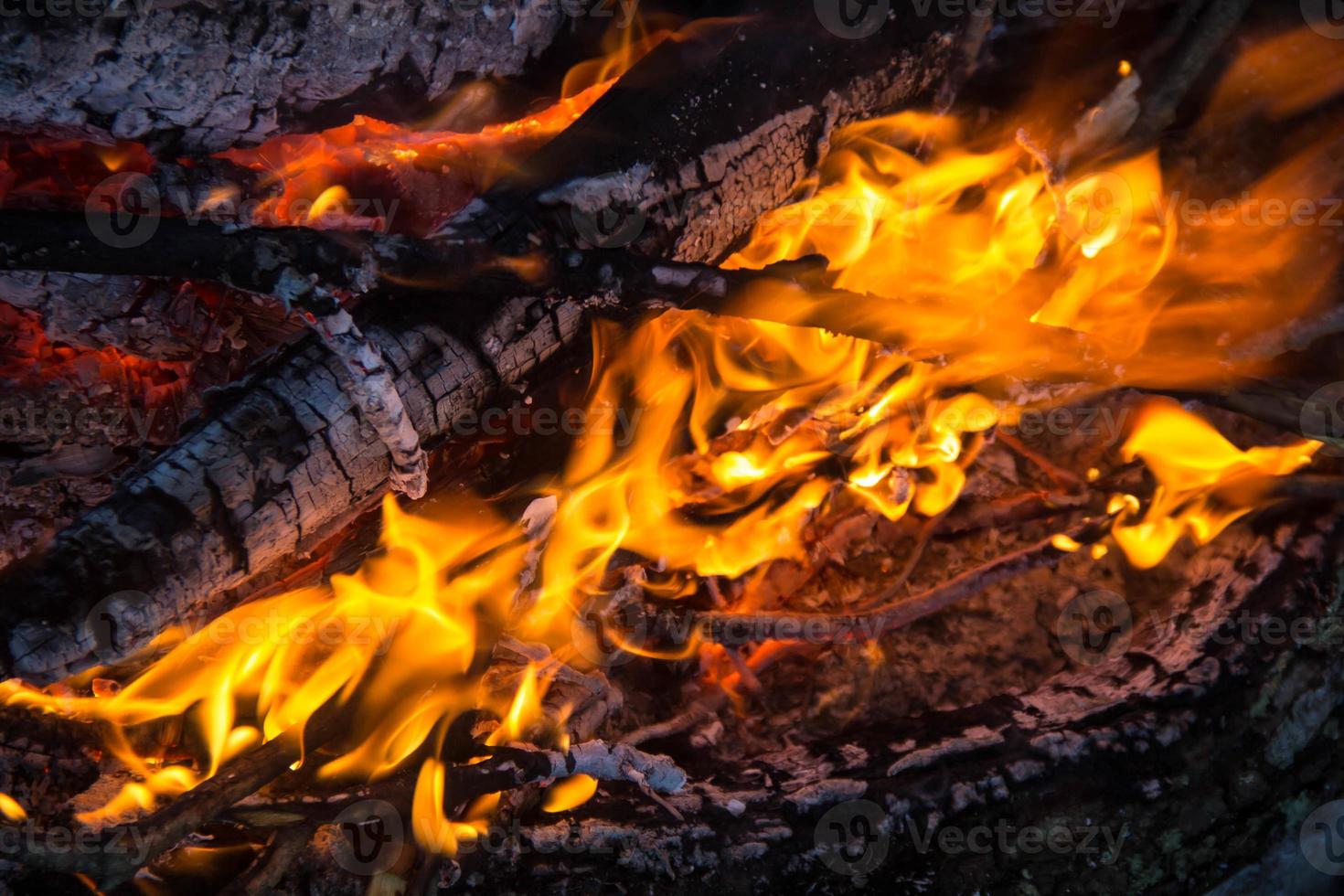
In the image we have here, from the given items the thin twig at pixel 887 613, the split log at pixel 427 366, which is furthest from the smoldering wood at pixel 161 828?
the thin twig at pixel 887 613

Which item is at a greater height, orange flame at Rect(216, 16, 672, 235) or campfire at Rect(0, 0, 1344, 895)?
orange flame at Rect(216, 16, 672, 235)

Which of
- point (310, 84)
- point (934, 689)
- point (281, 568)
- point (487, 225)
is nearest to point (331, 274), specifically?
point (487, 225)

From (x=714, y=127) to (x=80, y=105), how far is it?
167cm

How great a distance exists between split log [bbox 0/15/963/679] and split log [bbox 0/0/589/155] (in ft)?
1.41

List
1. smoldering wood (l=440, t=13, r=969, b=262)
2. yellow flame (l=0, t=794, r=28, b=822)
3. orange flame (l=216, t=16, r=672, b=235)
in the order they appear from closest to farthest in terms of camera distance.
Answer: yellow flame (l=0, t=794, r=28, b=822), smoldering wood (l=440, t=13, r=969, b=262), orange flame (l=216, t=16, r=672, b=235)

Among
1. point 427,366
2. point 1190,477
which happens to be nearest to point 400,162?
point 427,366

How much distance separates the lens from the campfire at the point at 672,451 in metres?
2.04

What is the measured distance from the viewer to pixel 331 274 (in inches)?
74.3

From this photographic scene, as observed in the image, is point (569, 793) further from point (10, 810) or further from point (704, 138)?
point (704, 138)

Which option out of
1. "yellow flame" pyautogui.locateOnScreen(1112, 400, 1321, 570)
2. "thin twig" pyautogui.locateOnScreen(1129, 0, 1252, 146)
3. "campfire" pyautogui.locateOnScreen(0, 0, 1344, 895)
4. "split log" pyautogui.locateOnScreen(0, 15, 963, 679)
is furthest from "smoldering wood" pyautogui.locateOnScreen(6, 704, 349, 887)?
"thin twig" pyautogui.locateOnScreen(1129, 0, 1252, 146)

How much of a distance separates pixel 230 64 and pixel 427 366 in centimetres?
86

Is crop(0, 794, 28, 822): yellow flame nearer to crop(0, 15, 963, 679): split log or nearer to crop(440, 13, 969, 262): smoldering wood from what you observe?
crop(0, 15, 963, 679): split log

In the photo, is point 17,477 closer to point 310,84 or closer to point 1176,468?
point 310,84

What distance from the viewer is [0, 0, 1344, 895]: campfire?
2037 millimetres
